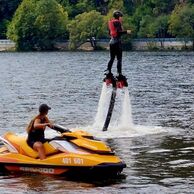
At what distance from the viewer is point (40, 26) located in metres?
176

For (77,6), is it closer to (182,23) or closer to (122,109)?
(182,23)

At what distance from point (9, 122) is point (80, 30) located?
13433 cm

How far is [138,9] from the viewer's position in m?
183

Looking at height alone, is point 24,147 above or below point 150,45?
above

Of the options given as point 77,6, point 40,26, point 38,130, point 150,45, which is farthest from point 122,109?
point 77,6

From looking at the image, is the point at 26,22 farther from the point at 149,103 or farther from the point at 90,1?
the point at 149,103

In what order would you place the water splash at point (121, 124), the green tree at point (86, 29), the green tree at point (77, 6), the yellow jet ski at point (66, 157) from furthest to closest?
the green tree at point (77, 6)
the green tree at point (86, 29)
the water splash at point (121, 124)
the yellow jet ski at point (66, 157)

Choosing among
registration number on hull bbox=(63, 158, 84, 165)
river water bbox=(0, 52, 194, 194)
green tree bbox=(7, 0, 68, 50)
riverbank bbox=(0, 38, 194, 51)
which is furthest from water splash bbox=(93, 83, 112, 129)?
green tree bbox=(7, 0, 68, 50)

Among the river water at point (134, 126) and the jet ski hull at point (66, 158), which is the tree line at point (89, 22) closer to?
→ the river water at point (134, 126)

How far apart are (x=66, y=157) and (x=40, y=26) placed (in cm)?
15772

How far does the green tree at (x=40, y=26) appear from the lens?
175250 millimetres

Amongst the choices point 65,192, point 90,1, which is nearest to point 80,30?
point 90,1

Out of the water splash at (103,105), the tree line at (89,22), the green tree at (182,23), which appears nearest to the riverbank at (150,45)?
the tree line at (89,22)

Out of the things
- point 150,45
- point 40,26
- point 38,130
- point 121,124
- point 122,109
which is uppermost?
point 38,130
